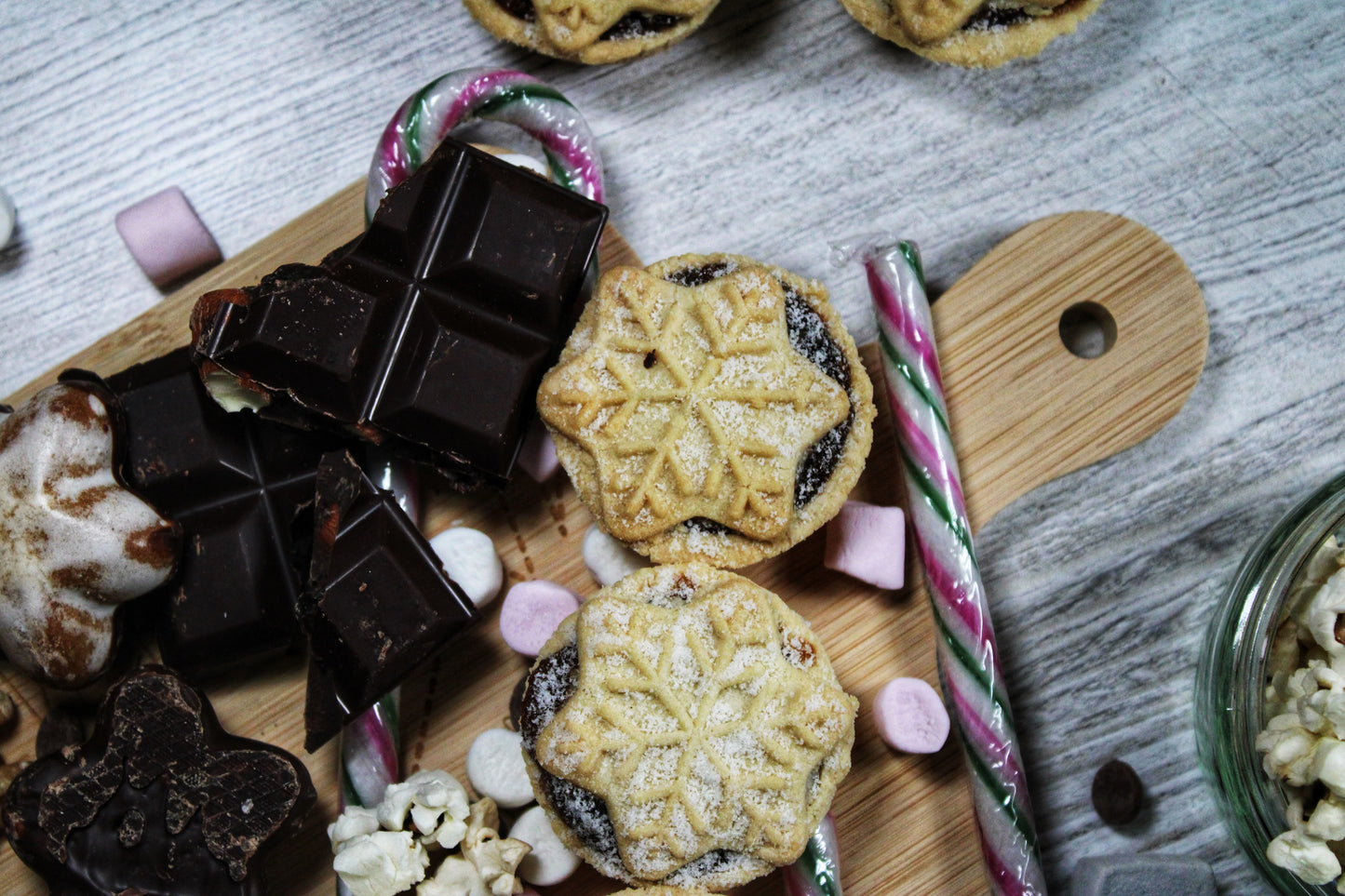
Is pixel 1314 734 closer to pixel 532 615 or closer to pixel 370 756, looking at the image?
pixel 532 615

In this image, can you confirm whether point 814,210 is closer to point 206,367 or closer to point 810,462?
point 810,462

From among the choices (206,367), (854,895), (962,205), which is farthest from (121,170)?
(854,895)

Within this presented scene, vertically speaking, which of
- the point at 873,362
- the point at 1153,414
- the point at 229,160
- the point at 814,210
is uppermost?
the point at 229,160

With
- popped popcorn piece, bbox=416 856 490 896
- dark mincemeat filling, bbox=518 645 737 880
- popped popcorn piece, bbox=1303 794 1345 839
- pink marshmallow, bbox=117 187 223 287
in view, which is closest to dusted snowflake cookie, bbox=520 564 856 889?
dark mincemeat filling, bbox=518 645 737 880

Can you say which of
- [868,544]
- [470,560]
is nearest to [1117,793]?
[868,544]

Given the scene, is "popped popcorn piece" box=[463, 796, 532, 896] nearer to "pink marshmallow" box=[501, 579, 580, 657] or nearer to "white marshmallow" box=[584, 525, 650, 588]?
"pink marshmallow" box=[501, 579, 580, 657]
